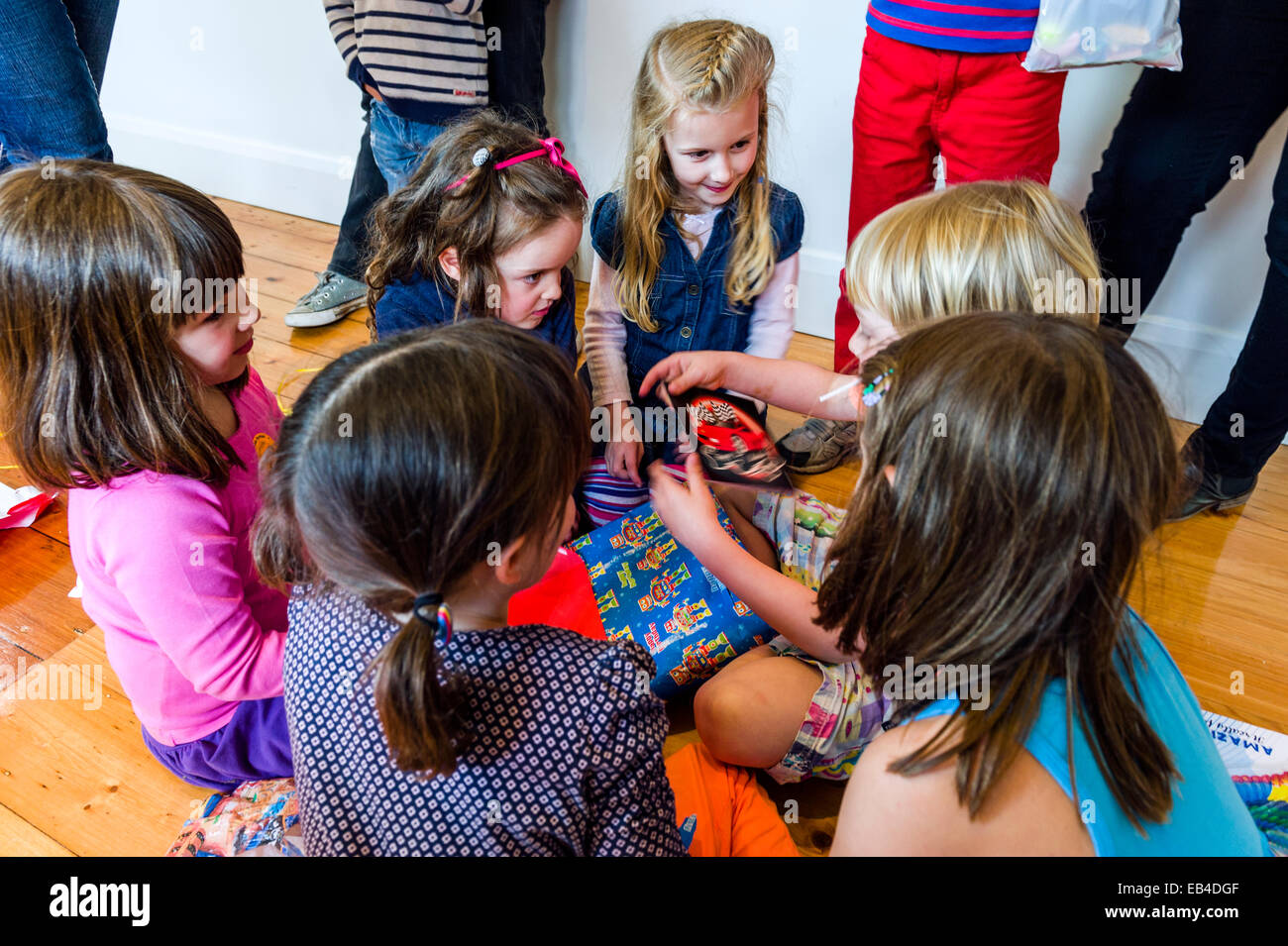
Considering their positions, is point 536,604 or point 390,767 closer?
point 390,767

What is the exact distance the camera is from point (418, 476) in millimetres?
683

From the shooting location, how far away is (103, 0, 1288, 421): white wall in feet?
5.63

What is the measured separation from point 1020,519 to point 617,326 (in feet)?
3.29

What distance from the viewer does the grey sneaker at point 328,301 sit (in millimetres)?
2092

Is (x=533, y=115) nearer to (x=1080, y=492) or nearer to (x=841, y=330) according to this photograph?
(x=841, y=330)

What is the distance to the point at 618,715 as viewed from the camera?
2.52 ft

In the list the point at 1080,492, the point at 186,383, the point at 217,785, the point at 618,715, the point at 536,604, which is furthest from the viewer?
the point at 536,604

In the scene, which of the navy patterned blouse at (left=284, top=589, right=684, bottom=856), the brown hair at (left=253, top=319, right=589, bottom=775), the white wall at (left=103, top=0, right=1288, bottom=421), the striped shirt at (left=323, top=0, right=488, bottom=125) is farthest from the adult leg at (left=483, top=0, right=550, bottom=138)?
the navy patterned blouse at (left=284, top=589, right=684, bottom=856)

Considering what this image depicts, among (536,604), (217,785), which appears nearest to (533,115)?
(536,604)

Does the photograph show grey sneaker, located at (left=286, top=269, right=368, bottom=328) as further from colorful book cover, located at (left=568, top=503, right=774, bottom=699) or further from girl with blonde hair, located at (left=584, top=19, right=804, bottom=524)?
colorful book cover, located at (left=568, top=503, right=774, bottom=699)

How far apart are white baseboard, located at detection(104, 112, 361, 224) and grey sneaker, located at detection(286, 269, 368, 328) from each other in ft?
1.42

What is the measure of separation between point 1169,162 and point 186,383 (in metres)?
1.47

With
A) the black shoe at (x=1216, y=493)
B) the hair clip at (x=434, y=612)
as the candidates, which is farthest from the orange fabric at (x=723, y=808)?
the black shoe at (x=1216, y=493)

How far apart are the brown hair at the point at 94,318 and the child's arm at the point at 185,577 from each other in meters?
0.04
